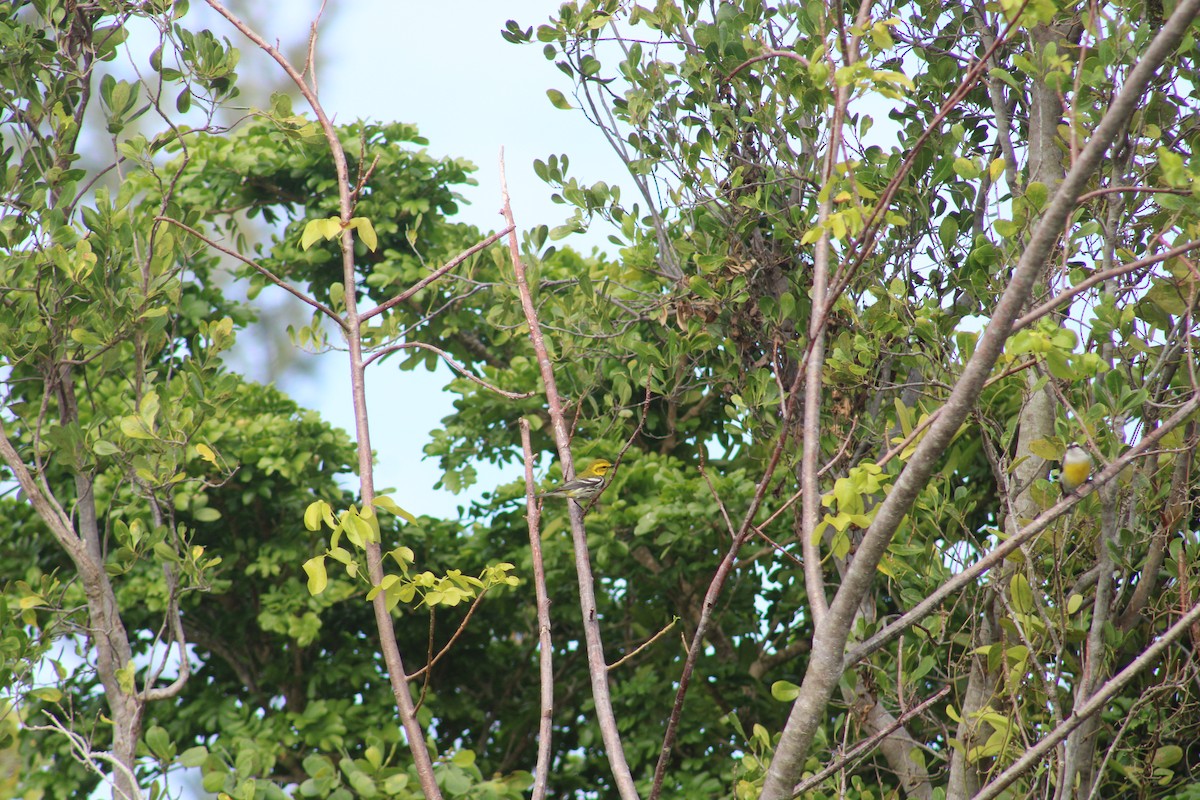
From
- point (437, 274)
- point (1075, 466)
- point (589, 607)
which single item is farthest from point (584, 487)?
point (1075, 466)

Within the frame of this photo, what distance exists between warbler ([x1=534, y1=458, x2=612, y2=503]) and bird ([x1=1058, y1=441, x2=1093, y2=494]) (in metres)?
1.05

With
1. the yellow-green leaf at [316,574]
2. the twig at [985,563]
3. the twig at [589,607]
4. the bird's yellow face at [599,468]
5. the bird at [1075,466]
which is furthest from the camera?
the bird's yellow face at [599,468]

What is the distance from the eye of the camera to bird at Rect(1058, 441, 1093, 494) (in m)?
2.50

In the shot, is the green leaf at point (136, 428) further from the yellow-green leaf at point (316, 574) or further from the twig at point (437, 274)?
the yellow-green leaf at point (316, 574)

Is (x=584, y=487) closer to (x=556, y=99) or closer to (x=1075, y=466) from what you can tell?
(x=1075, y=466)

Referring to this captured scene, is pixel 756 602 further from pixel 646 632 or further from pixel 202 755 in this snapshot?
pixel 202 755

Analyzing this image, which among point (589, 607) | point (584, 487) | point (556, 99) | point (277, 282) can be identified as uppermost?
point (556, 99)

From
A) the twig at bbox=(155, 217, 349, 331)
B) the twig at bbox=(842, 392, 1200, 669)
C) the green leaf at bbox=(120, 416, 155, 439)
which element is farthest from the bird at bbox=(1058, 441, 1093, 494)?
the green leaf at bbox=(120, 416, 155, 439)

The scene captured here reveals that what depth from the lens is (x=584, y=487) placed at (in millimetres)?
3010

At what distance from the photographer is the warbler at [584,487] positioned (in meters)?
2.38

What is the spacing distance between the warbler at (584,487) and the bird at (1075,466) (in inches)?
41.2

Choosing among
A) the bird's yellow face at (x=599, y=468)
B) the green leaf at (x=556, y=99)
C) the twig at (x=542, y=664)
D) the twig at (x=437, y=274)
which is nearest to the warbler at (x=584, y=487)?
the bird's yellow face at (x=599, y=468)

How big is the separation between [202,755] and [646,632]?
263 cm

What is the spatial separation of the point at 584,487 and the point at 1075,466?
122cm
